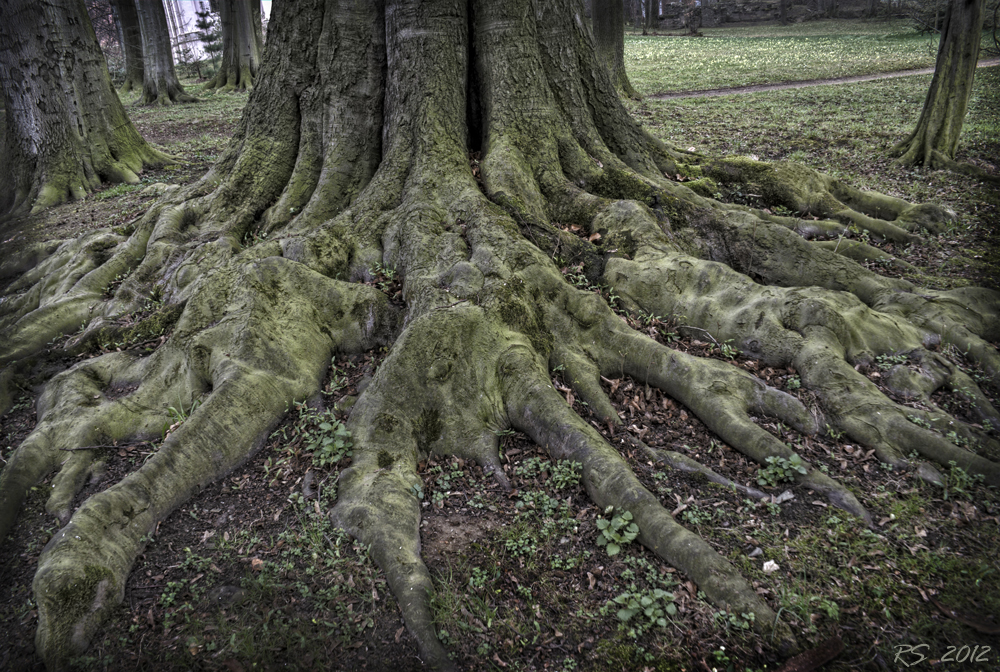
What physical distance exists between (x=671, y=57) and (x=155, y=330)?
28.9 m

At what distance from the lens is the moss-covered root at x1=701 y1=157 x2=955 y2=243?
7.04 m

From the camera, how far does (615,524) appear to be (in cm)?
355

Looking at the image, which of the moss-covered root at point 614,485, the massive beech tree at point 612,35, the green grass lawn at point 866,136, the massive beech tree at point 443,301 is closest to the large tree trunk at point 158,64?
the massive beech tree at point 612,35

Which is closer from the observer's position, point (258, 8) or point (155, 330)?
point (155, 330)

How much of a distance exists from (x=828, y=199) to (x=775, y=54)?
2412 cm

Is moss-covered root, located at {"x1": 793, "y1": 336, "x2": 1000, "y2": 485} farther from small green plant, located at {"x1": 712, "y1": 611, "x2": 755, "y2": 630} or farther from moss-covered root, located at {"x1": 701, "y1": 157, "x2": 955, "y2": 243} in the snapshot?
moss-covered root, located at {"x1": 701, "y1": 157, "x2": 955, "y2": 243}

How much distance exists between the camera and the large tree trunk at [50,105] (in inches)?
359

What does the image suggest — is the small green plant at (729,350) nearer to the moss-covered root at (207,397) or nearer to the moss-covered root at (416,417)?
the moss-covered root at (416,417)

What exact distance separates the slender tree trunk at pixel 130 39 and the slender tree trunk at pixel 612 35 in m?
15.2

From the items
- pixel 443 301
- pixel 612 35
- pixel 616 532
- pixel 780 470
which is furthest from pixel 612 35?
pixel 616 532

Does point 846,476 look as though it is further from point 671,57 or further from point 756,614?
point 671,57

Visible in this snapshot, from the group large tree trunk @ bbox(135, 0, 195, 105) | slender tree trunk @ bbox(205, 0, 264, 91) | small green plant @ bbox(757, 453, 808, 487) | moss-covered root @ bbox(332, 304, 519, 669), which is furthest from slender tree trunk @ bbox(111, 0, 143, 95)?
small green plant @ bbox(757, 453, 808, 487)

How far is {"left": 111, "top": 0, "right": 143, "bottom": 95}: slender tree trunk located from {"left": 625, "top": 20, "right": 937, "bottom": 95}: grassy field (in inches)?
733

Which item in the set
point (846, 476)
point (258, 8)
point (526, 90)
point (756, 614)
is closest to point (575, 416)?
point (756, 614)
